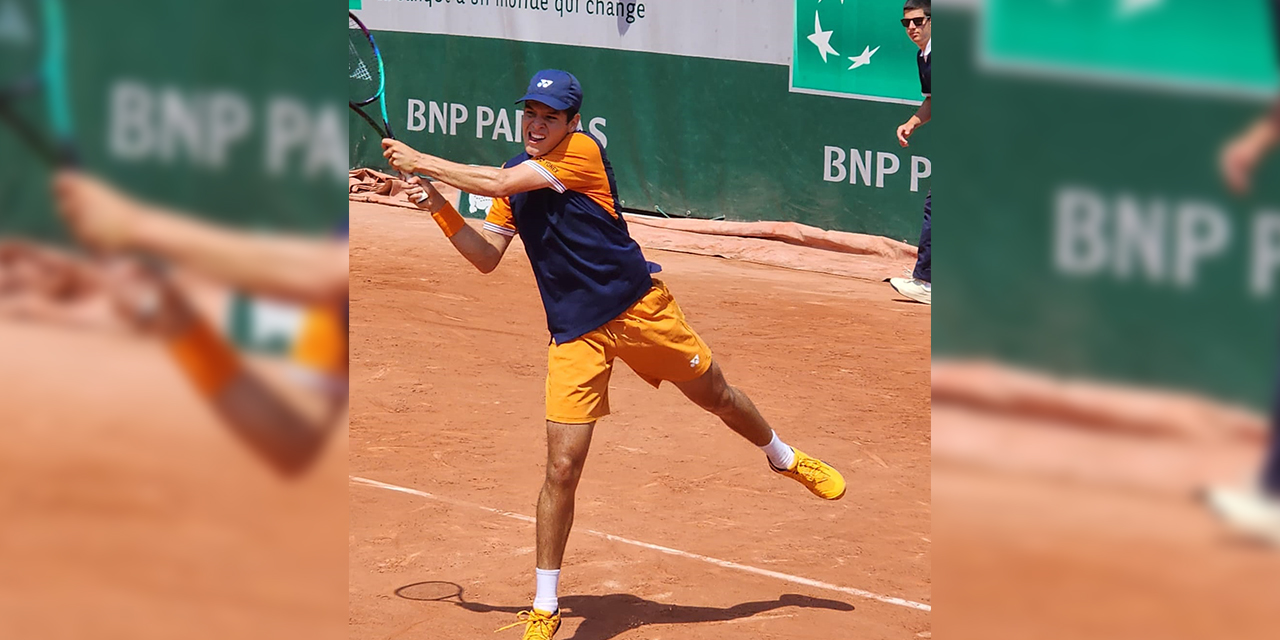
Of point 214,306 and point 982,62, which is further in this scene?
point 214,306

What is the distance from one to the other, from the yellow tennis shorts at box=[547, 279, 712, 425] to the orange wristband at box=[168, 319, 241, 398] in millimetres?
2460

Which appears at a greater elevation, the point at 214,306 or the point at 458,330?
the point at 214,306

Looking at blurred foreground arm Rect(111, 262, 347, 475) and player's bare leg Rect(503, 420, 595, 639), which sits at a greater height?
blurred foreground arm Rect(111, 262, 347, 475)

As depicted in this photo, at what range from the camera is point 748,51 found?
42.2 ft

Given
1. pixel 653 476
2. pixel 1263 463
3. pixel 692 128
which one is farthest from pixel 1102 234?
pixel 692 128

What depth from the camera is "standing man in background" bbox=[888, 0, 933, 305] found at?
10422mm

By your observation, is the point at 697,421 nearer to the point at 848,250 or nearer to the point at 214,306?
the point at 848,250

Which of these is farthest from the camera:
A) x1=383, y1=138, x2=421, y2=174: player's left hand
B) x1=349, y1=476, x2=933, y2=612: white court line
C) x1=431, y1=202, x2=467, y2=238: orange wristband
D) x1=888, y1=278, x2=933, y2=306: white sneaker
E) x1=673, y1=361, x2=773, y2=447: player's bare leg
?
x1=888, y1=278, x2=933, y2=306: white sneaker

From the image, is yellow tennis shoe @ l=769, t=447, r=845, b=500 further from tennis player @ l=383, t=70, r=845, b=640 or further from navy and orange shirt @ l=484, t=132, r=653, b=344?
navy and orange shirt @ l=484, t=132, r=653, b=344

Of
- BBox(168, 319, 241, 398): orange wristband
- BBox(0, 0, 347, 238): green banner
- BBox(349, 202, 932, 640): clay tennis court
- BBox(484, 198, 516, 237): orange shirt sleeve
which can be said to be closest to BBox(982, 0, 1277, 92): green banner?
BBox(0, 0, 347, 238): green banner

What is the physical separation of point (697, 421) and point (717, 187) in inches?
210

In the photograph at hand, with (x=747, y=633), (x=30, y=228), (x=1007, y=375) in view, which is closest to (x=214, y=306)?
(x=30, y=228)

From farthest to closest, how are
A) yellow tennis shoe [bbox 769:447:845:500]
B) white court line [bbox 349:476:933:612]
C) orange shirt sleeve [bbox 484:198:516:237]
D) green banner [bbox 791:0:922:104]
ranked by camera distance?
1. green banner [bbox 791:0:922:104]
2. yellow tennis shoe [bbox 769:447:845:500]
3. white court line [bbox 349:476:933:612]
4. orange shirt sleeve [bbox 484:198:516:237]

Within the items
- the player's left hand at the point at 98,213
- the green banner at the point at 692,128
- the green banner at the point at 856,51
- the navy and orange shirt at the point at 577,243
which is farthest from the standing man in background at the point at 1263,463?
the green banner at the point at 856,51
